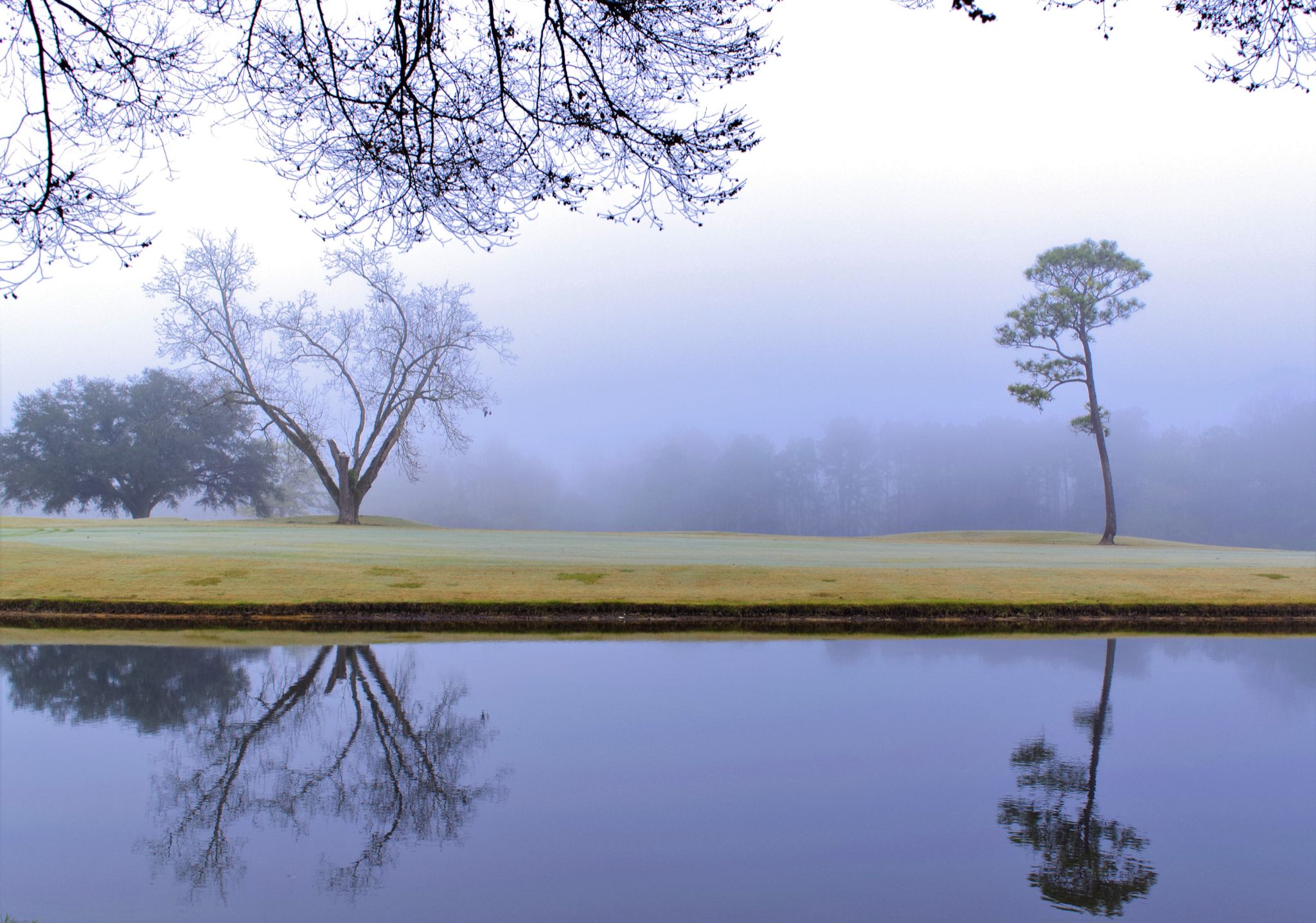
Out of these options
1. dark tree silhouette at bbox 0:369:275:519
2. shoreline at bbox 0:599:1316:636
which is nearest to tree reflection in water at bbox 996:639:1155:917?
shoreline at bbox 0:599:1316:636

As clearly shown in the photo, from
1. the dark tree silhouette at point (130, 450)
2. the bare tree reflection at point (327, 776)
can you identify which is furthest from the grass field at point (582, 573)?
the dark tree silhouette at point (130, 450)

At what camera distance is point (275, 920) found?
3.50 m

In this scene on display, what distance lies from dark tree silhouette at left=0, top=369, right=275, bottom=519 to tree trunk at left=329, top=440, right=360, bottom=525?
12.1 meters

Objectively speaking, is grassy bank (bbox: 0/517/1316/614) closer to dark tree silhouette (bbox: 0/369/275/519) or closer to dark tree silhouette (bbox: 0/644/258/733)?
dark tree silhouette (bbox: 0/644/258/733)

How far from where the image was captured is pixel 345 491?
33.2 meters

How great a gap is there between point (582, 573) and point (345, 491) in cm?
2174

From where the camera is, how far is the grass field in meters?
12.8

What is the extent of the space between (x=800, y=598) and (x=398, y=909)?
972 centimetres

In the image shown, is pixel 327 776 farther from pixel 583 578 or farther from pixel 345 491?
pixel 345 491

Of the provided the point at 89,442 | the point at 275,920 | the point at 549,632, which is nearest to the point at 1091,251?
the point at 549,632

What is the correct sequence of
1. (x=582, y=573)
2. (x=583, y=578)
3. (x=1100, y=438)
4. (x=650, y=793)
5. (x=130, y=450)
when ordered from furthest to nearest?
(x=130, y=450) → (x=1100, y=438) → (x=582, y=573) → (x=583, y=578) → (x=650, y=793)

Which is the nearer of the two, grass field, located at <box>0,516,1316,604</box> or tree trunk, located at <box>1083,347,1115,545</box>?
grass field, located at <box>0,516,1316,604</box>

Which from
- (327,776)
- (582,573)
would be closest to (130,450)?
(582,573)

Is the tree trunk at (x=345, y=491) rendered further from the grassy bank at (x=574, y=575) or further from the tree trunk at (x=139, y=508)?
the tree trunk at (x=139, y=508)
